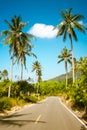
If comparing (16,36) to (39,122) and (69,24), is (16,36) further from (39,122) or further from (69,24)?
(39,122)

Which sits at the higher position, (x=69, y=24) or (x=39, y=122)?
(x=69, y=24)

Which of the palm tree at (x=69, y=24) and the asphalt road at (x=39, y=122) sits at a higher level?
the palm tree at (x=69, y=24)

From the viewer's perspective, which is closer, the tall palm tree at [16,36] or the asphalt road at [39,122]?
the asphalt road at [39,122]

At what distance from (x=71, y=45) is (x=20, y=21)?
9357 millimetres

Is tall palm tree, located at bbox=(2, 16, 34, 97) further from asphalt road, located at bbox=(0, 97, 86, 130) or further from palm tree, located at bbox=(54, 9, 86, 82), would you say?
asphalt road, located at bbox=(0, 97, 86, 130)

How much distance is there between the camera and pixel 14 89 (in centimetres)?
3941

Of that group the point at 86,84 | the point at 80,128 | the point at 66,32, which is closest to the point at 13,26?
the point at 66,32

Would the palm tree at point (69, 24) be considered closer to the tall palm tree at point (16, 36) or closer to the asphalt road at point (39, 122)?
the tall palm tree at point (16, 36)

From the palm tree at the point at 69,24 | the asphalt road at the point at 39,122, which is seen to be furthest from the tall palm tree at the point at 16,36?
the asphalt road at the point at 39,122

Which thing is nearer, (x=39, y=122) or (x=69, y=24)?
(x=39, y=122)

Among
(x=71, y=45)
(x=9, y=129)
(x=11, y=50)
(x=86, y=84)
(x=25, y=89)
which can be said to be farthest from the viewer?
(x=25, y=89)

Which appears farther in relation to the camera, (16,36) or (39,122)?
(16,36)

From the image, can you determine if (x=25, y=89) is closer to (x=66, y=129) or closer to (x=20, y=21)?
(x=20, y=21)

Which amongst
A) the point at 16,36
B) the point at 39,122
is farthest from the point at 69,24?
the point at 39,122
